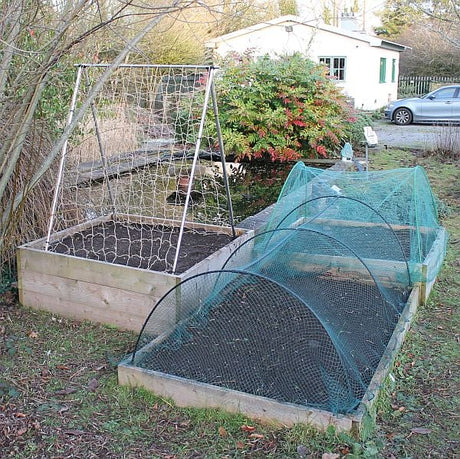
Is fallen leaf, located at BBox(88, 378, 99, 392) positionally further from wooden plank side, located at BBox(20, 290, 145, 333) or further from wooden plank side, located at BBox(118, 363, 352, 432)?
wooden plank side, located at BBox(20, 290, 145, 333)

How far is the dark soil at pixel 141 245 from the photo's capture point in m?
4.85

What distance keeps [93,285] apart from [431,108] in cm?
1822

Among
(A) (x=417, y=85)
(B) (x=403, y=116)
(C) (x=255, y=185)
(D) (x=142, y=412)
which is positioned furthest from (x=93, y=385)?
(A) (x=417, y=85)

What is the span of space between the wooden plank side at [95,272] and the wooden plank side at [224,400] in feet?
2.57

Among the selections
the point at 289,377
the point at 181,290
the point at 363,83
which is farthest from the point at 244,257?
the point at 363,83

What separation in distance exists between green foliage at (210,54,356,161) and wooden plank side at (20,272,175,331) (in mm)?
7953

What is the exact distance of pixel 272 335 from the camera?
12.8 feet

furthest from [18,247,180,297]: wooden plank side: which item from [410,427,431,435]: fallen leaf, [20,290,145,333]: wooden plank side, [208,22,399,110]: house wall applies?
[208,22,399,110]: house wall

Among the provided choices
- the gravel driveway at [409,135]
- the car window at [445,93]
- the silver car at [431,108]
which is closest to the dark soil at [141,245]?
the gravel driveway at [409,135]

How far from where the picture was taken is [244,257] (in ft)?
16.8

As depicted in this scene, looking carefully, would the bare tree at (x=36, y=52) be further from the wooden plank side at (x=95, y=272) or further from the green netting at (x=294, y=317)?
the green netting at (x=294, y=317)

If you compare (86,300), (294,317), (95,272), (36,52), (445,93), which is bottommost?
(86,300)

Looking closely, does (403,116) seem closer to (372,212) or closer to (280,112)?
(280,112)

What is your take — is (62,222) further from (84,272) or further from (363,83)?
(363,83)
